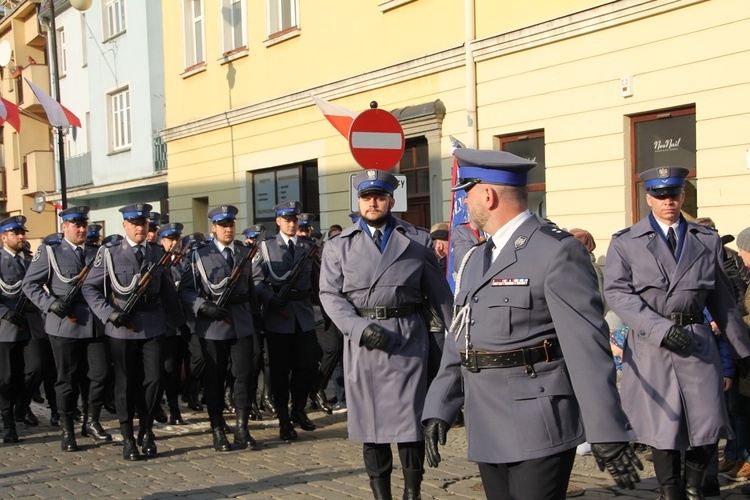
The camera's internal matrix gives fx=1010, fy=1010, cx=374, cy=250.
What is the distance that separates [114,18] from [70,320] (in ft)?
70.8

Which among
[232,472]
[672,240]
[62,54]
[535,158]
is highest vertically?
[62,54]

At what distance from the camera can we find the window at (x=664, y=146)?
440 inches

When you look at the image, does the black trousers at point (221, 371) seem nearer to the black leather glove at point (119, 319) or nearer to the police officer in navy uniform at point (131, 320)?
the police officer in navy uniform at point (131, 320)

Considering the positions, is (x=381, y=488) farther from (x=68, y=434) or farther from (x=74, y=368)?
(x=74, y=368)

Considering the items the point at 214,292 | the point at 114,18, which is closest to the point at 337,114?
the point at 214,292

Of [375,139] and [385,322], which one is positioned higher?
[375,139]

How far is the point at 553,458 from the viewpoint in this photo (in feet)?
12.8

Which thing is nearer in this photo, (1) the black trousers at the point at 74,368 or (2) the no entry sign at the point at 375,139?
(2) the no entry sign at the point at 375,139

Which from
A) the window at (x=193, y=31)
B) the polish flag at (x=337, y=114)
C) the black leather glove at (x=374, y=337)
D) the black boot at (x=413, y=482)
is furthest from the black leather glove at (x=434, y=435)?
the window at (x=193, y=31)

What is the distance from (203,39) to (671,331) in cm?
1809

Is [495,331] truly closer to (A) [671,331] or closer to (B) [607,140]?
(A) [671,331]

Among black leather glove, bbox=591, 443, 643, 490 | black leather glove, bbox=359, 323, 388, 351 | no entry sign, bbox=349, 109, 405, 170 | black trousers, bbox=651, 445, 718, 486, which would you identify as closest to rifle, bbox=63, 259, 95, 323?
no entry sign, bbox=349, 109, 405, 170

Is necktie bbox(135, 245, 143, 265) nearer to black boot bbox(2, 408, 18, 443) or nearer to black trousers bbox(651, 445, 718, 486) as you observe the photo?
black boot bbox(2, 408, 18, 443)

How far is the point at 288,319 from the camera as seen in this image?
945 centimetres
